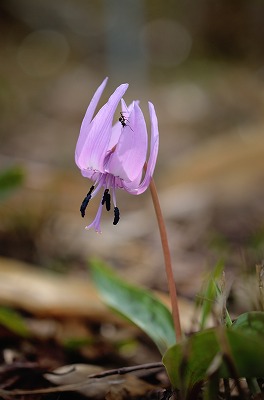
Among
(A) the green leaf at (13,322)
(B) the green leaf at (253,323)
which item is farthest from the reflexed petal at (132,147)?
(A) the green leaf at (13,322)

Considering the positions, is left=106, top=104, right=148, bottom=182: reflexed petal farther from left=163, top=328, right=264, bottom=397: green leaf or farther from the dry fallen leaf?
the dry fallen leaf

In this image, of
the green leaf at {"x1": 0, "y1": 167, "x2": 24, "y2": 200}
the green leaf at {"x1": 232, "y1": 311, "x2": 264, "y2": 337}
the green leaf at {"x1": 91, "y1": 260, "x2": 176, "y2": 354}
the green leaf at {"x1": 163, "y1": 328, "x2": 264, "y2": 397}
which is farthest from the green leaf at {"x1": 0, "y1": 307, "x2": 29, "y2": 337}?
the green leaf at {"x1": 232, "y1": 311, "x2": 264, "y2": 337}

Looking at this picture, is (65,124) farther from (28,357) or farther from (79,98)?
(28,357)

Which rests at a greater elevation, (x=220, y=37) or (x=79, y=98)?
(x=220, y=37)

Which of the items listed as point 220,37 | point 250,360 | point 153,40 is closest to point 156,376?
point 250,360

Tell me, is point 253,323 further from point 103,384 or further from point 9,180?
point 9,180

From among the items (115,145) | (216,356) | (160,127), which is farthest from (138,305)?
(160,127)

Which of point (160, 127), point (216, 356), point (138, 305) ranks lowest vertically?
point (216, 356)
